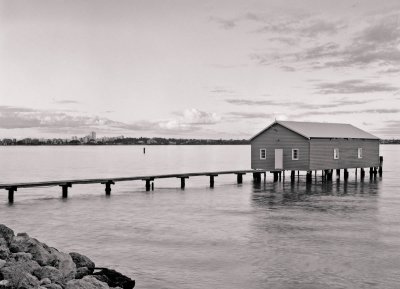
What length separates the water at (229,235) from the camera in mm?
16516

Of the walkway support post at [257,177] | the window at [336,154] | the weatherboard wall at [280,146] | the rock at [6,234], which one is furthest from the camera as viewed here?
the walkway support post at [257,177]

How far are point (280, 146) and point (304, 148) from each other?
2.56 metres

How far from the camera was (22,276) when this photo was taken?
1202 centimetres

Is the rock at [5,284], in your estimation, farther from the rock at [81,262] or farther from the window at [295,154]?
the window at [295,154]

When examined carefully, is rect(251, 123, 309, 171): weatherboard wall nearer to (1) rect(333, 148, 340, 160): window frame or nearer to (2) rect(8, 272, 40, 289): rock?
(1) rect(333, 148, 340, 160): window frame

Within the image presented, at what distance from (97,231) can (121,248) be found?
433cm

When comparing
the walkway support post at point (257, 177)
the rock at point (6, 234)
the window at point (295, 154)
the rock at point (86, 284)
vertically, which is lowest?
the rock at point (86, 284)

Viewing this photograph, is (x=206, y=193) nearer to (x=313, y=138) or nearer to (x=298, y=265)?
(x=313, y=138)

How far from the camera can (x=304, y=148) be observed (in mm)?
47969

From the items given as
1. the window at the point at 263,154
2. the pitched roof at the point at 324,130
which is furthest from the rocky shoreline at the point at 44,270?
the window at the point at 263,154

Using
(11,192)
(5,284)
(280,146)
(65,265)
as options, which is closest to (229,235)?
(65,265)

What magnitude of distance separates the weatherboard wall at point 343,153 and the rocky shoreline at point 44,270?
35.2 m

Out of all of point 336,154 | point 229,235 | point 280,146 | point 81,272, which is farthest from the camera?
point 336,154

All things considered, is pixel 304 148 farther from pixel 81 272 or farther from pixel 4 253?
pixel 4 253
